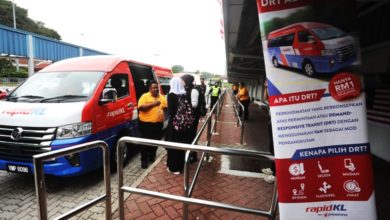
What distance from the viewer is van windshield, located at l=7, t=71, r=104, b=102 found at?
4.24 metres

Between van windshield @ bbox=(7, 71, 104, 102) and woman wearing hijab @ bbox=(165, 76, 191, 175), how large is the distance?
1340 millimetres

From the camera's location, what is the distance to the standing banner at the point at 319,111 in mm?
1836

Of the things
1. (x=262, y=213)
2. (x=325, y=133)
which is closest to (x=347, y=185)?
(x=325, y=133)

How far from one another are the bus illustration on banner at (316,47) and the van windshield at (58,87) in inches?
131

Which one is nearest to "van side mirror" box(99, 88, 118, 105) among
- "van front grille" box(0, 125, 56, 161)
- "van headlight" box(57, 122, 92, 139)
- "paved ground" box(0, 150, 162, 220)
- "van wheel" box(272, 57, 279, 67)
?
"van headlight" box(57, 122, 92, 139)

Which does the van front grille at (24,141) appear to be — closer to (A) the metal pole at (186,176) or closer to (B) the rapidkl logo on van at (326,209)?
(A) the metal pole at (186,176)

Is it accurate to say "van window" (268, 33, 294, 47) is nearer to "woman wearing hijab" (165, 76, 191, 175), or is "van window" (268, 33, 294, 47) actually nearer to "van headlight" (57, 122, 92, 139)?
"woman wearing hijab" (165, 76, 191, 175)

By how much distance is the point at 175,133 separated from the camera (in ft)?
14.8

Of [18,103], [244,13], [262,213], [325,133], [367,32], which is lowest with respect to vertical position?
[262,213]

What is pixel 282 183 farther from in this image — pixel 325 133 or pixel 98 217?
pixel 98 217

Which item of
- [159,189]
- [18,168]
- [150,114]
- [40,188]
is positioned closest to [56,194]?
[18,168]

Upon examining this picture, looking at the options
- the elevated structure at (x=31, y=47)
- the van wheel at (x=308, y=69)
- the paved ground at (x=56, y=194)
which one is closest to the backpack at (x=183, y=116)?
the paved ground at (x=56, y=194)

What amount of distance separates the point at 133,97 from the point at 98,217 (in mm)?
2800

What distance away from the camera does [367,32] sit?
6.35 m
